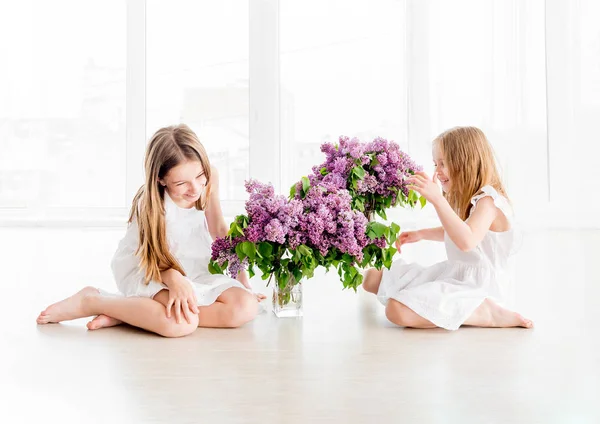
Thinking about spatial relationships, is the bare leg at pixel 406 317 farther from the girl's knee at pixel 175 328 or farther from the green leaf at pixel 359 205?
the girl's knee at pixel 175 328

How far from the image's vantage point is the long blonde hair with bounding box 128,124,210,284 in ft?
5.59

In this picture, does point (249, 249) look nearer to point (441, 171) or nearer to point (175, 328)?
point (175, 328)

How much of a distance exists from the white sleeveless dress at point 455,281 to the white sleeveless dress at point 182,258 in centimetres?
47

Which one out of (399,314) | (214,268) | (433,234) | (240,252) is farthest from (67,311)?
(433,234)

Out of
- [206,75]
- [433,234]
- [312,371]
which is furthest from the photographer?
[206,75]

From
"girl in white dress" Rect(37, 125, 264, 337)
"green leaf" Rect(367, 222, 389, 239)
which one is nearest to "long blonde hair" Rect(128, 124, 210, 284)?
"girl in white dress" Rect(37, 125, 264, 337)

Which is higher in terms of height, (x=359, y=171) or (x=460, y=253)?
(x=359, y=171)

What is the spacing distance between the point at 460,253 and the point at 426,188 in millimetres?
303

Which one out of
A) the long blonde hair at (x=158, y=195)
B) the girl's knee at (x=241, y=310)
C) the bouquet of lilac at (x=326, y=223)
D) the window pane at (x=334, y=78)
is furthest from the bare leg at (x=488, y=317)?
the window pane at (x=334, y=78)

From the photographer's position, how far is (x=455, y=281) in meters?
1.80

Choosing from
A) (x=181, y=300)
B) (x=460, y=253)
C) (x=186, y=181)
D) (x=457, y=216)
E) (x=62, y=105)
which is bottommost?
(x=181, y=300)

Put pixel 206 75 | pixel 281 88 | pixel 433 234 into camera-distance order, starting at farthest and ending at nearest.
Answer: pixel 206 75
pixel 281 88
pixel 433 234

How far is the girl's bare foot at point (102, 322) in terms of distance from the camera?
168 centimetres

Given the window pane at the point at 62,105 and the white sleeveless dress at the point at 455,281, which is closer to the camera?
the white sleeveless dress at the point at 455,281
